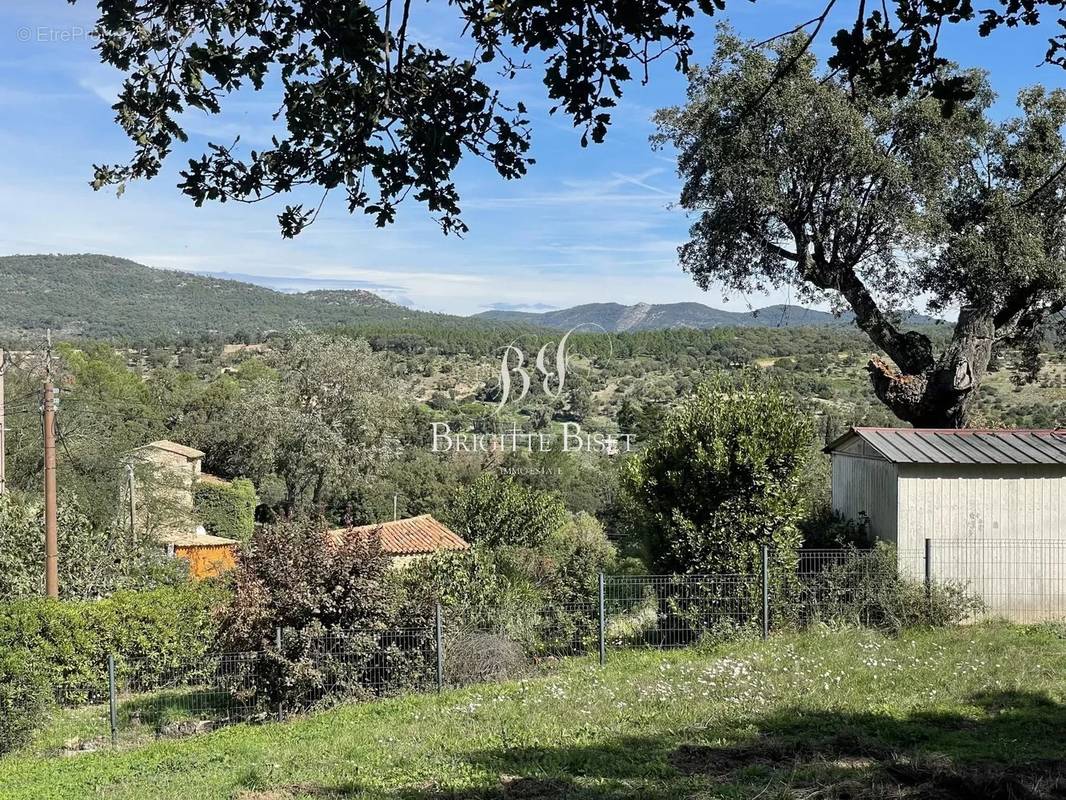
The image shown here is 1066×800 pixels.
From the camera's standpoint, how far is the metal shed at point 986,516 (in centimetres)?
1516

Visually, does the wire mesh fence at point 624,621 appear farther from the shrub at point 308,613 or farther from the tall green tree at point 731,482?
the tall green tree at point 731,482

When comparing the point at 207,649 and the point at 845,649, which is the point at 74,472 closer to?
the point at 207,649

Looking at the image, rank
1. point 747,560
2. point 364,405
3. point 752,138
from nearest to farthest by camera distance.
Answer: point 747,560
point 752,138
point 364,405

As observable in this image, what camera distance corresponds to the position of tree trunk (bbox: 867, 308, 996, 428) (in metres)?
17.9

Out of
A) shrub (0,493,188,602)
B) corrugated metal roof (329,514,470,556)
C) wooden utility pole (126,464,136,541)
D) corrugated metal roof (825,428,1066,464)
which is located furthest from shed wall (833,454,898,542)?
wooden utility pole (126,464,136,541)

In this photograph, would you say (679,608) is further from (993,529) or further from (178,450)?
(178,450)

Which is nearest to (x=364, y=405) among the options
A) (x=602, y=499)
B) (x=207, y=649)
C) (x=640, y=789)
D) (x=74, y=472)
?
(x=74, y=472)

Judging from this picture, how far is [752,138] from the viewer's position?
16984 millimetres

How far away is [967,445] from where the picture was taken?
15.8 metres

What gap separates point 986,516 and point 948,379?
359cm

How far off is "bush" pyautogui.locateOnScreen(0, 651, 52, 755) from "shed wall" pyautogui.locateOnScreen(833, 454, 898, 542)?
13146 millimetres

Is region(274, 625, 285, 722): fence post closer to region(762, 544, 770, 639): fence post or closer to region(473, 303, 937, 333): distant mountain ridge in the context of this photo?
region(762, 544, 770, 639): fence post

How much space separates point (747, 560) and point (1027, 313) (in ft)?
28.6

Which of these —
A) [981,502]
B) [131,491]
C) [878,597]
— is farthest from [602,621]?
[131,491]
